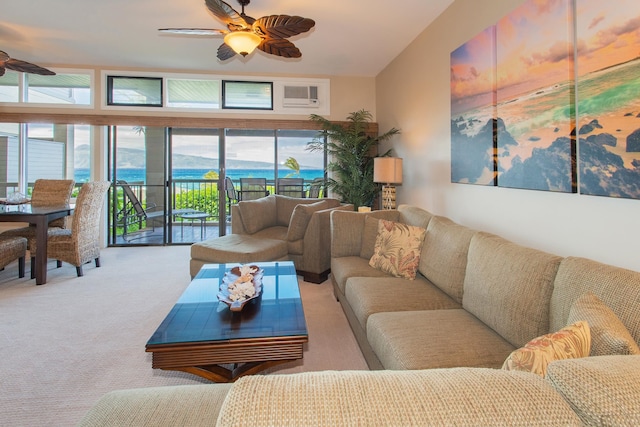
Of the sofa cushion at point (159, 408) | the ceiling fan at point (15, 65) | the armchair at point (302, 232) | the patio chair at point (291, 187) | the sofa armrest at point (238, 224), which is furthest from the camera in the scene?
the patio chair at point (291, 187)

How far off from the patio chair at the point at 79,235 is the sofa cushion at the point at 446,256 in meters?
3.79

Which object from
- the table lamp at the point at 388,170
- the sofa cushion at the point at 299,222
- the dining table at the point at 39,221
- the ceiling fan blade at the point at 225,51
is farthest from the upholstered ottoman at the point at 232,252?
the ceiling fan blade at the point at 225,51

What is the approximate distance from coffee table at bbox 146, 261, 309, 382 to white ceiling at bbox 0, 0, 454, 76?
2.93 meters

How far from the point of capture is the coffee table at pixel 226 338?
1.68 metres

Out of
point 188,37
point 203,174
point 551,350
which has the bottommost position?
point 551,350

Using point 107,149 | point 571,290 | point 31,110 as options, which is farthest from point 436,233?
point 31,110

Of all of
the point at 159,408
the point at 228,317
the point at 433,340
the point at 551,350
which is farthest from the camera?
the point at 228,317

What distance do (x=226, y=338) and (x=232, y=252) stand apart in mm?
1948

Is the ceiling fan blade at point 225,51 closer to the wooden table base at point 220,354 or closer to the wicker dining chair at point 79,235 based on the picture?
the wicker dining chair at point 79,235

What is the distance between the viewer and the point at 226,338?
1716 millimetres

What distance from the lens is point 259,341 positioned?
1.73m

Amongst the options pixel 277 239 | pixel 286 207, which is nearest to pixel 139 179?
pixel 286 207

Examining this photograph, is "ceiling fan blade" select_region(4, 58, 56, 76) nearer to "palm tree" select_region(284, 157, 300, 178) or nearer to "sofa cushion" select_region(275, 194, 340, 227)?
"sofa cushion" select_region(275, 194, 340, 227)

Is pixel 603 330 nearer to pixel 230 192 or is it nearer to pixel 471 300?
pixel 471 300
